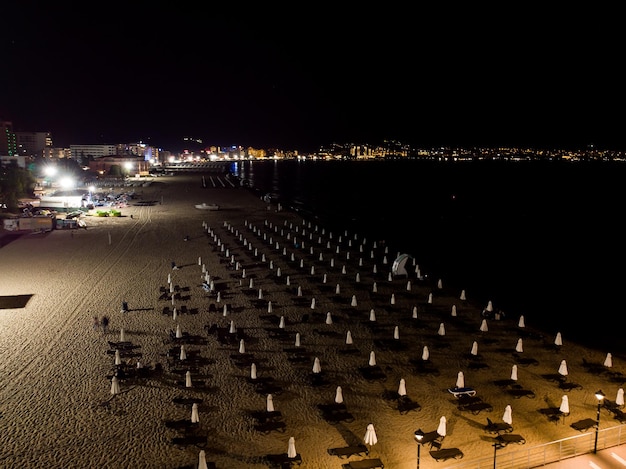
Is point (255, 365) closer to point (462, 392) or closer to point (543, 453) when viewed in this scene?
point (462, 392)

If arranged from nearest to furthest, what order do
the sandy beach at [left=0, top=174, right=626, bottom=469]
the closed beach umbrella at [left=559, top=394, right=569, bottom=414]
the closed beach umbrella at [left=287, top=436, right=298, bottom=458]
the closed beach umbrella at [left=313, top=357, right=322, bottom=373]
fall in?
the closed beach umbrella at [left=287, top=436, right=298, bottom=458] → the sandy beach at [left=0, top=174, right=626, bottom=469] → the closed beach umbrella at [left=559, top=394, right=569, bottom=414] → the closed beach umbrella at [left=313, top=357, right=322, bottom=373]

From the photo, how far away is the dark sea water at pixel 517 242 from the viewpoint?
2959cm

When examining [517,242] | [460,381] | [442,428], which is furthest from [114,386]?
[517,242]

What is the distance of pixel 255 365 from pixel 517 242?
46013 millimetres

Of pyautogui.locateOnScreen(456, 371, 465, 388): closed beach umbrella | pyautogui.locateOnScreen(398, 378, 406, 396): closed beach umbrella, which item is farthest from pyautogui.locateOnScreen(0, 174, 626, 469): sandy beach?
pyautogui.locateOnScreen(456, 371, 465, 388): closed beach umbrella

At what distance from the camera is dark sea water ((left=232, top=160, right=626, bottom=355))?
1165 inches

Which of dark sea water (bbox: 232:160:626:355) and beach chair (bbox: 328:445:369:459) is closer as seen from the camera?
beach chair (bbox: 328:445:369:459)

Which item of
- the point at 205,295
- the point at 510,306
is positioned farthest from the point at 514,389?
the point at 205,295

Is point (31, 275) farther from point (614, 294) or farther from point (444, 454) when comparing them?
point (614, 294)

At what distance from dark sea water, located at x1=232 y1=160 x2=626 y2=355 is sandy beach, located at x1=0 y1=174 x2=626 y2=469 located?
15.8 ft

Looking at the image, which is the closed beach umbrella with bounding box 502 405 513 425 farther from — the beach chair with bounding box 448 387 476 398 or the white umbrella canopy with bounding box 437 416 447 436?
the white umbrella canopy with bounding box 437 416 447 436

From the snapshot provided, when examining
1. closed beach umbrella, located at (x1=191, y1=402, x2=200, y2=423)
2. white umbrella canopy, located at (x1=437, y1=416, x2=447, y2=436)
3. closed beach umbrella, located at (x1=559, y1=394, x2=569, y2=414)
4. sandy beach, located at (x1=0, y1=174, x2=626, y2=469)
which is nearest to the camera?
white umbrella canopy, located at (x1=437, y1=416, x2=447, y2=436)

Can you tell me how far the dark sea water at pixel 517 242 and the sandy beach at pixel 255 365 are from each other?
15.8 ft

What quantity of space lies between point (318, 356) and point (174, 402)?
237 inches
